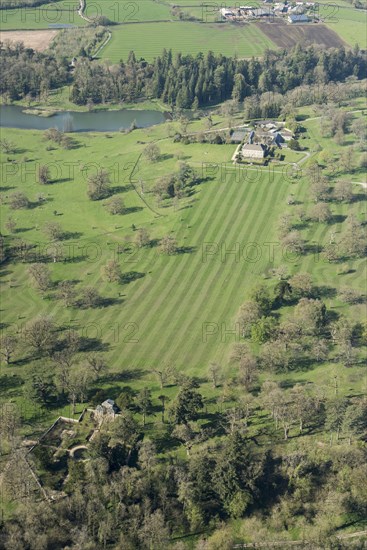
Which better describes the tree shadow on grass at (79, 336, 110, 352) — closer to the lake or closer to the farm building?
the farm building

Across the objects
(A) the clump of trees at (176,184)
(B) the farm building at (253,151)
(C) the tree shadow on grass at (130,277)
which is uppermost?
(B) the farm building at (253,151)

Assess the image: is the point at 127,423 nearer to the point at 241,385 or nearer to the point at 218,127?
the point at 241,385

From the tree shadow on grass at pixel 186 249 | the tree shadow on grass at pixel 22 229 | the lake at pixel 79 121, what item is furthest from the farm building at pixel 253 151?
the tree shadow on grass at pixel 22 229

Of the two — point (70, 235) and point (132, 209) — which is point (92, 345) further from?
point (132, 209)

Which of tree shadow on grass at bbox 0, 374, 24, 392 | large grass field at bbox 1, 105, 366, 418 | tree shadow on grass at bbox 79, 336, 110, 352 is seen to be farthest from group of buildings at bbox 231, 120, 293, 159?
tree shadow on grass at bbox 0, 374, 24, 392

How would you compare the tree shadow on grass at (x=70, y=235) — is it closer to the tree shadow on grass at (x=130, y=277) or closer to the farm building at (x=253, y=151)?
the tree shadow on grass at (x=130, y=277)

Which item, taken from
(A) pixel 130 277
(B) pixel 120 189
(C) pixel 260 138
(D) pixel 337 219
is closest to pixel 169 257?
(A) pixel 130 277
